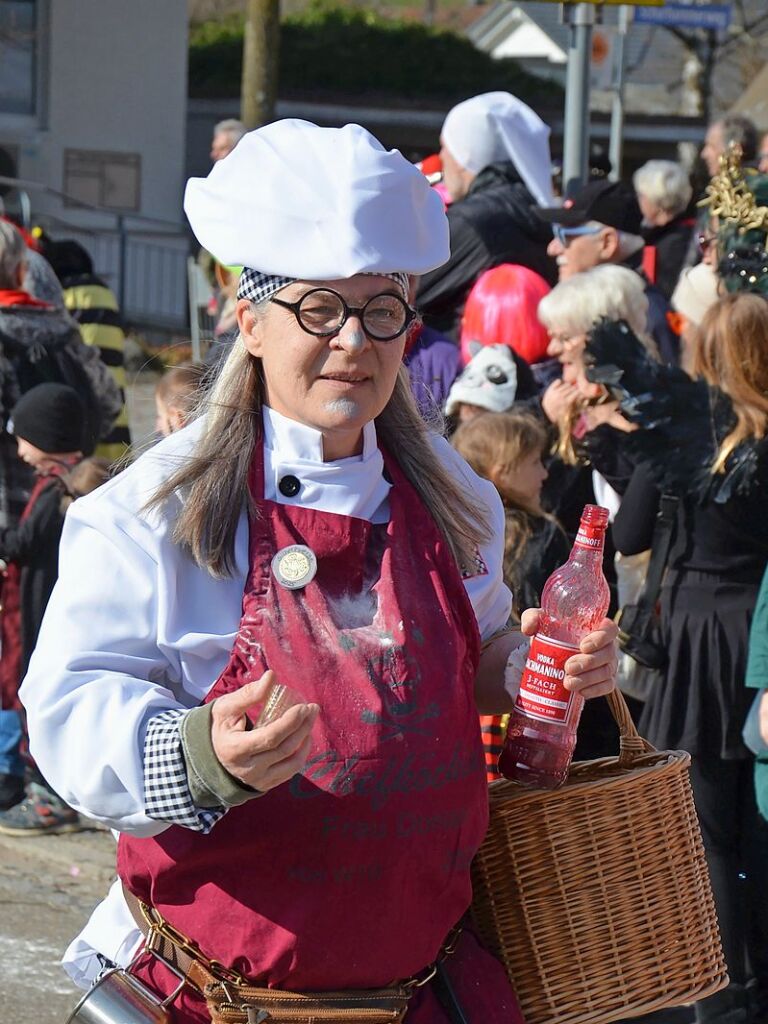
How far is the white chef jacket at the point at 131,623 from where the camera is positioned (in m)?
2.12

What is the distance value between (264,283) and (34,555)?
138 inches

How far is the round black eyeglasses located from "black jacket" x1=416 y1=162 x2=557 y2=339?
11.7 feet

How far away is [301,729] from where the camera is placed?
1972 mm

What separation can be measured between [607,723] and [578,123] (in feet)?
16.1

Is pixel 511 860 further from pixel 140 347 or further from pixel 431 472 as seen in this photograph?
pixel 140 347

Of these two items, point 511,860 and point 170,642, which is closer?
point 170,642

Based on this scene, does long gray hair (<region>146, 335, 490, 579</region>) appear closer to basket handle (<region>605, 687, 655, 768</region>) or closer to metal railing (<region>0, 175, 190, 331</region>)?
basket handle (<region>605, 687, 655, 768</region>)

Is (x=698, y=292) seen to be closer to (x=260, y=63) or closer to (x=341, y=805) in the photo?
(x=341, y=805)

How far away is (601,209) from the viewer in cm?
627

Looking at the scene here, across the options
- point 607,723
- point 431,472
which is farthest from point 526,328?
point 431,472

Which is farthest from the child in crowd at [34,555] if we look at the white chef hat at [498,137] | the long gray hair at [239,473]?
the long gray hair at [239,473]

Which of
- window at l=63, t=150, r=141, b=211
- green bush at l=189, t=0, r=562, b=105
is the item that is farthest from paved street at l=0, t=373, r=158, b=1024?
green bush at l=189, t=0, r=562, b=105

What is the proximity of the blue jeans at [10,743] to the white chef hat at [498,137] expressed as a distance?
2.72m

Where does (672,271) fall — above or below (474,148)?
below
